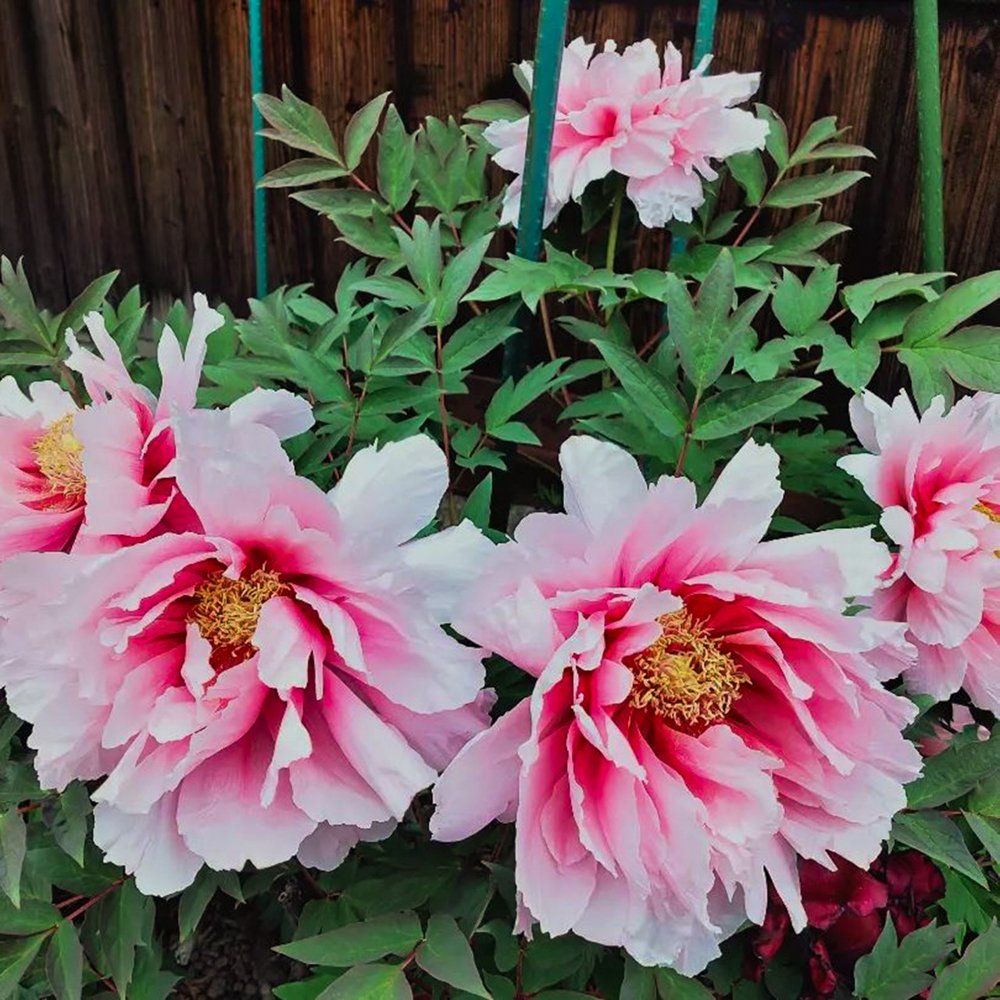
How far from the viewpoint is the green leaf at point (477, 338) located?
75 cm

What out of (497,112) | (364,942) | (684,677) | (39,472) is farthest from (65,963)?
(497,112)

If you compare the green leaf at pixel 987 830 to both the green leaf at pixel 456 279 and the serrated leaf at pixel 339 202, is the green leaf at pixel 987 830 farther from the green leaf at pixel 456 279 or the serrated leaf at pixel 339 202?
the serrated leaf at pixel 339 202

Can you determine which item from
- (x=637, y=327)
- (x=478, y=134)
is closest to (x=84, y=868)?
(x=478, y=134)

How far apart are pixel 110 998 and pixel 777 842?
428mm

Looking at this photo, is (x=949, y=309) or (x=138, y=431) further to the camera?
(x=949, y=309)

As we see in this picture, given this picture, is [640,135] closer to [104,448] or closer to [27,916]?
[104,448]

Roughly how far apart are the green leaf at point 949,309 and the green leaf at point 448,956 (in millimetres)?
531

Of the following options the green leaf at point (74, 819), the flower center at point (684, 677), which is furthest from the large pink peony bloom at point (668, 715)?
the green leaf at point (74, 819)

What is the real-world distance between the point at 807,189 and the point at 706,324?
0.45 m

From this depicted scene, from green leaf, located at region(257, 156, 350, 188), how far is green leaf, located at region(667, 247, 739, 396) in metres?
0.49

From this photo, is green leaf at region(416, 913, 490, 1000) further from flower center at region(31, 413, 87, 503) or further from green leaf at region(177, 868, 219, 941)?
flower center at region(31, 413, 87, 503)

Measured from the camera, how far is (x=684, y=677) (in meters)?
0.51

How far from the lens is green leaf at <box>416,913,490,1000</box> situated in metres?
0.53

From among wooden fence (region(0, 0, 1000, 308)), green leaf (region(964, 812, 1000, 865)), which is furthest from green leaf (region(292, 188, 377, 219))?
wooden fence (region(0, 0, 1000, 308))
